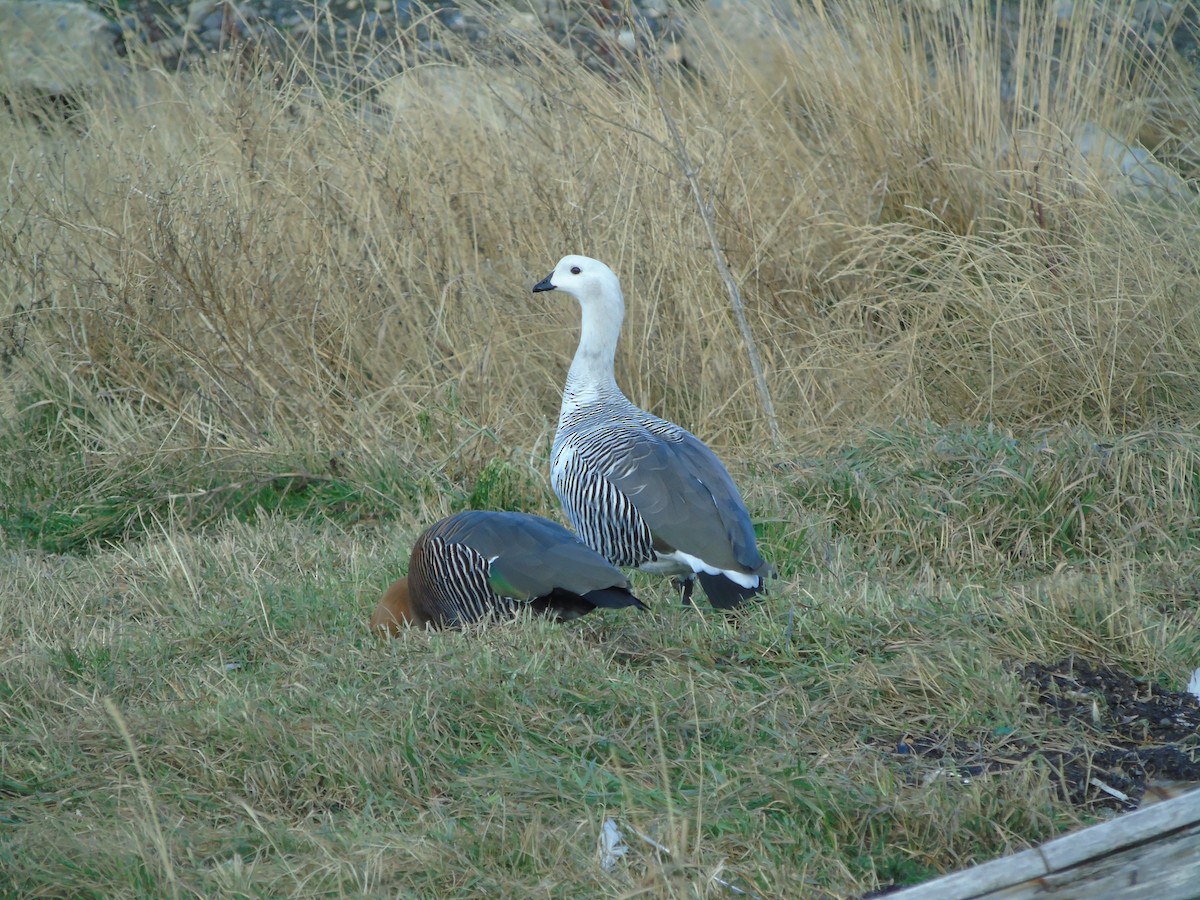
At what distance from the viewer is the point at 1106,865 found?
205 cm

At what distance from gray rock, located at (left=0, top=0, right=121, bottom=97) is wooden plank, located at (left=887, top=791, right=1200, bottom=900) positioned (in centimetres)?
801

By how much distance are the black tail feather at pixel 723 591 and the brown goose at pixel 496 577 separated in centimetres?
29

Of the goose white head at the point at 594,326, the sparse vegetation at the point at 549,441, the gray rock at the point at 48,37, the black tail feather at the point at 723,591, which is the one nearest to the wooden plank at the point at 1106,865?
the sparse vegetation at the point at 549,441

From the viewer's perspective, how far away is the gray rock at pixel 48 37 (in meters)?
8.66

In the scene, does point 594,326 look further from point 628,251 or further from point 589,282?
point 628,251

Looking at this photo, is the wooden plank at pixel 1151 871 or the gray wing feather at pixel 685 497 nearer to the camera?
the wooden plank at pixel 1151 871

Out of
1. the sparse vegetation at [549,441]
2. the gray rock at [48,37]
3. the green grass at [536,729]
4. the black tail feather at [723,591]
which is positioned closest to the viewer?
the green grass at [536,729]

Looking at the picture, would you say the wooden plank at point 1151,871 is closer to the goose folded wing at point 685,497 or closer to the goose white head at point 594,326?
the goose folded wing at point 685,497

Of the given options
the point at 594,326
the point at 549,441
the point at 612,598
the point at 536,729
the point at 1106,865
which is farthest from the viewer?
the point at 549,441

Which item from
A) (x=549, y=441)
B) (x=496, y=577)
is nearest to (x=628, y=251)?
(x=549, y=441)

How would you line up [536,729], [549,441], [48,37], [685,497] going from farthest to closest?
[48,37]
[549,441]
[685,497]
[536,729]

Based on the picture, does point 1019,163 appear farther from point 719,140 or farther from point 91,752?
point 91,752

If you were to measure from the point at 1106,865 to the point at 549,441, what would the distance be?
11.9ft

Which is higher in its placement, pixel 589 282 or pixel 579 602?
pixel 589 282
